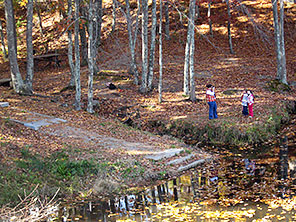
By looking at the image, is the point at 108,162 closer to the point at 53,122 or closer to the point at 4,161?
the point at 4,161

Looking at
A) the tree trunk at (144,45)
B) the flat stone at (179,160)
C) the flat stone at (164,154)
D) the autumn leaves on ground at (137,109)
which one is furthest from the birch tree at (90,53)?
the flat stone at (179,160)

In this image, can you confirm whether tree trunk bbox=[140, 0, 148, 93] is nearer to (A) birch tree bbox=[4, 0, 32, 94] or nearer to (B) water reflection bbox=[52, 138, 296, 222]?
(A) birch tree bbox=[4, 0, 32, 94]

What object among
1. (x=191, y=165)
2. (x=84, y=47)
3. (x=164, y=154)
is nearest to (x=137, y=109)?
(x=164, y=154)

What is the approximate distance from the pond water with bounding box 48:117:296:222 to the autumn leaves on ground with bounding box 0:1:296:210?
927 millimetres

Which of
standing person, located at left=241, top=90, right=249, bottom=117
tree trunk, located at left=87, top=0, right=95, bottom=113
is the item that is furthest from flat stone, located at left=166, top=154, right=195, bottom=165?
tree trunk, located at left=87, top=0, right=95, bottom=113

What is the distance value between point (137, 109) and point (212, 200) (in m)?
10.3

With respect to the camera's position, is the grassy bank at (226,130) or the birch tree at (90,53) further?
the birch tree at (90,53)

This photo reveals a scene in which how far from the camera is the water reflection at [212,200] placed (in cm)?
900

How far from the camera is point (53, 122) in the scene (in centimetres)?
1574

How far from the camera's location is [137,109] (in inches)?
775

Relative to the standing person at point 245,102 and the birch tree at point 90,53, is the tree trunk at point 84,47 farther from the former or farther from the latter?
the standing person at point 245,102

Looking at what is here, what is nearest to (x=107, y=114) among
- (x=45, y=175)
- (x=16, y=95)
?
(x=16, y=95)

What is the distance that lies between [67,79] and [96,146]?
44.2 ft

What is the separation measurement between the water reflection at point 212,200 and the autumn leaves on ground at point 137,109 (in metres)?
0.99
